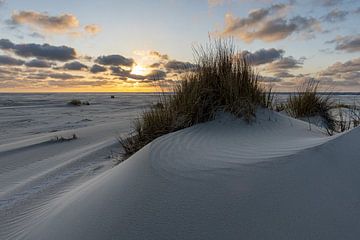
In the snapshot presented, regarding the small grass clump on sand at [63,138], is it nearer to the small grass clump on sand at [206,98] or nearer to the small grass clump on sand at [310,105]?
the small grass clump on sand at [206,98]

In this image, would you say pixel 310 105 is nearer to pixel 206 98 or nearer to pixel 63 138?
pixel 206 98

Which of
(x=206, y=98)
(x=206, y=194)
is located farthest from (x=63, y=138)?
(x=206, y=194)

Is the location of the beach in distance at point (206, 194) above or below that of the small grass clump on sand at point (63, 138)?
above

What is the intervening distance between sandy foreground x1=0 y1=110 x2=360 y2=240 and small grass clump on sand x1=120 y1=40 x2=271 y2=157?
84 cm

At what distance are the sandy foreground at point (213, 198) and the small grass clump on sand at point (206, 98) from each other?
84cm

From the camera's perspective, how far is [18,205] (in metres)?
2.50

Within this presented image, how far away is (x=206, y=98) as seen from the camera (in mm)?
3844

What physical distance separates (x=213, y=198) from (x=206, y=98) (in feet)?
7.60

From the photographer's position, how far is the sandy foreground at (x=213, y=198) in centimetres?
143

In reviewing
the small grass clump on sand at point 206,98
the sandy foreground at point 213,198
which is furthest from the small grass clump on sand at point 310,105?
the sandy foreground at point 213,198

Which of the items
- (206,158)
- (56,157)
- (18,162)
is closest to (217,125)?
(206,158)

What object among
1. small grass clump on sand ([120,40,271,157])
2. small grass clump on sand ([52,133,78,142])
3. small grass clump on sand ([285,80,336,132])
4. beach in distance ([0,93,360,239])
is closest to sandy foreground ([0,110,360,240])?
beach in distance ([0,93,360,239])

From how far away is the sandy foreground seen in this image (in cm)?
143

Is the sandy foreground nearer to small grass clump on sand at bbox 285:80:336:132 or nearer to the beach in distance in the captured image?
the beach in distance
